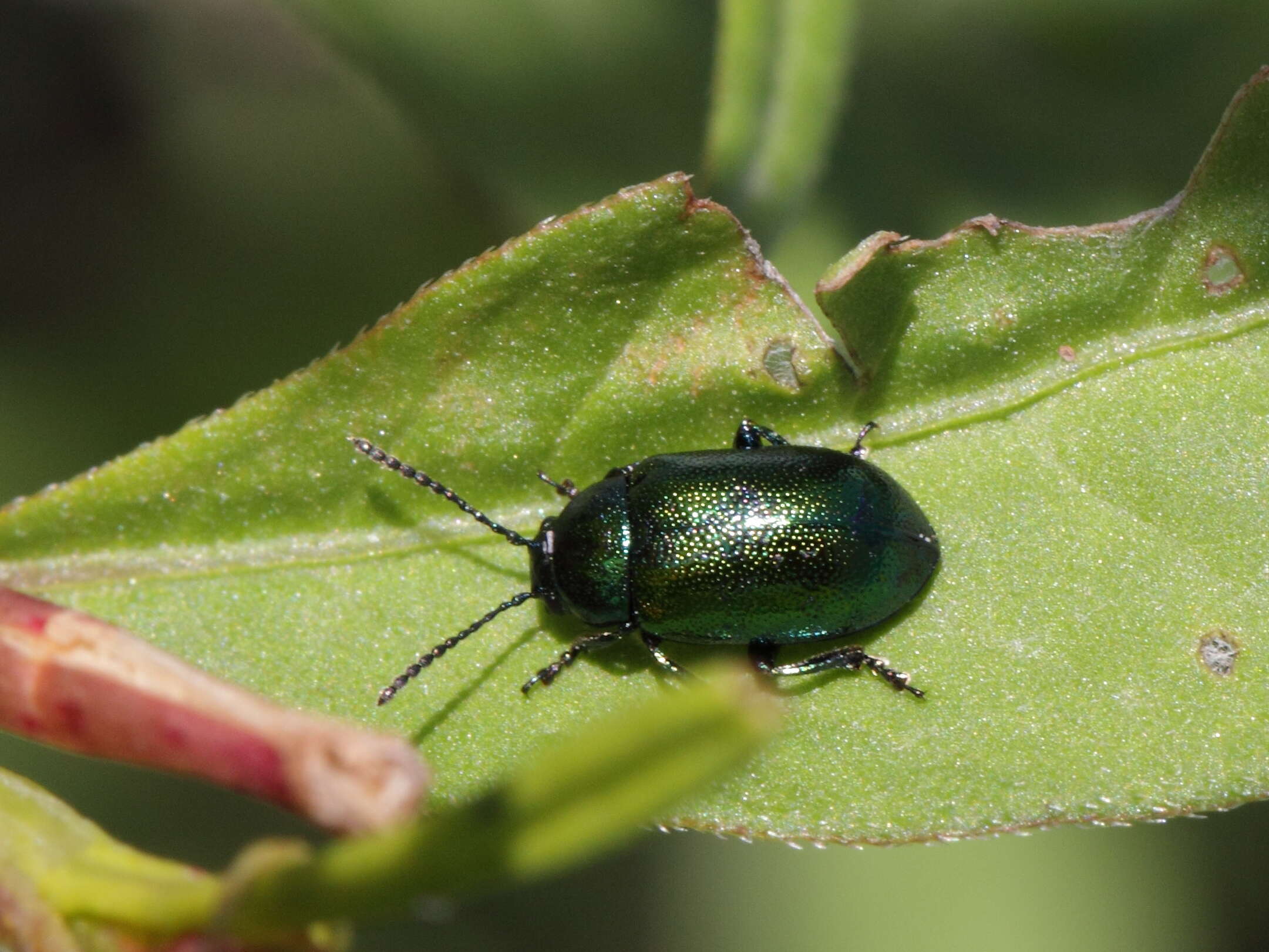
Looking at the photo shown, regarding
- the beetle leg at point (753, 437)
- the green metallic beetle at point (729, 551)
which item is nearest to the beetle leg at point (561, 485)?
the green metallic beetle at point (729, 551)

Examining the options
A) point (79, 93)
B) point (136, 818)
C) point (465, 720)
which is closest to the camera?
point (465, 720)

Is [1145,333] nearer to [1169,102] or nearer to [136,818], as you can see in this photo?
[1169,102]

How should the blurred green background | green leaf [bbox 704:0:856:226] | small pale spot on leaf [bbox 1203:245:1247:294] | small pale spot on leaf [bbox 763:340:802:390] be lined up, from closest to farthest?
small pale spot on leaf [bbox 1203:245:1247:294], small pale spot on leaf [bbox 763:340:802:390], green leaf [bbox 704:0:856:226], the blurred green background

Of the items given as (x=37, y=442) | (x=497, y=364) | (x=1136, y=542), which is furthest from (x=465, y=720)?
(x=37, y=442)

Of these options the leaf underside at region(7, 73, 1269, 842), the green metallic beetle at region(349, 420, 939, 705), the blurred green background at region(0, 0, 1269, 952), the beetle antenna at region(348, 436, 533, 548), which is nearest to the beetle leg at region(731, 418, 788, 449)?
the green metallic beetle at region(349, 420, 939, 705)

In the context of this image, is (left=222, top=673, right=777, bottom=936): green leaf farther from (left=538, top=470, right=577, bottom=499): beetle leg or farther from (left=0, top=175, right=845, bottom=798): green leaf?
(left=538, top=470, right=577, bottom=499): beetle leg

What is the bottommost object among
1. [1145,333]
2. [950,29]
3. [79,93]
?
[1145,333]

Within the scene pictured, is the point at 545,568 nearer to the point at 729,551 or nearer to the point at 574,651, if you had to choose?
the point at 574,651
